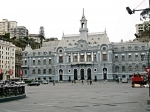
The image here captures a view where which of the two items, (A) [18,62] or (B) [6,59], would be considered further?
(A) [18,62]

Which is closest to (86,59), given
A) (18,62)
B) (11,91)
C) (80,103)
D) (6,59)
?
(6,59)

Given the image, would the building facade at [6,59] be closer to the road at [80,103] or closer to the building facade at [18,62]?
the building facade at [18,62]

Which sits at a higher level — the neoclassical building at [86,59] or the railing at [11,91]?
the neoclassical building at [86,59]

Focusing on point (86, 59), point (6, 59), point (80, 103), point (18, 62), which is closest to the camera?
point (80, 103)

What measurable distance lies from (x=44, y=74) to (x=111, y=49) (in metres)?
32.7

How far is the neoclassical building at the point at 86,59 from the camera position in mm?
109250

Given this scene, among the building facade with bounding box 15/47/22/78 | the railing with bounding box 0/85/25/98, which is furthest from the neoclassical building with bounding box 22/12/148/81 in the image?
the railing with bounding box 0/85/25/98

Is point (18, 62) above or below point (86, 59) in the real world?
above

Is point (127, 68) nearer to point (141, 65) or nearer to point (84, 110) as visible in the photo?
point (141, 65)

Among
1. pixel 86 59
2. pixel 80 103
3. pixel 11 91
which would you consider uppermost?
pixel 86 59

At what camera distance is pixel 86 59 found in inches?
4449

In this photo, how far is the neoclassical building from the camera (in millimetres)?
109250

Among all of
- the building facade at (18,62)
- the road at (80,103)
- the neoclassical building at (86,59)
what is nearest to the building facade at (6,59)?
the neoclassical building at (86,59)

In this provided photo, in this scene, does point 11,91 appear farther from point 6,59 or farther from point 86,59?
point 6,59
